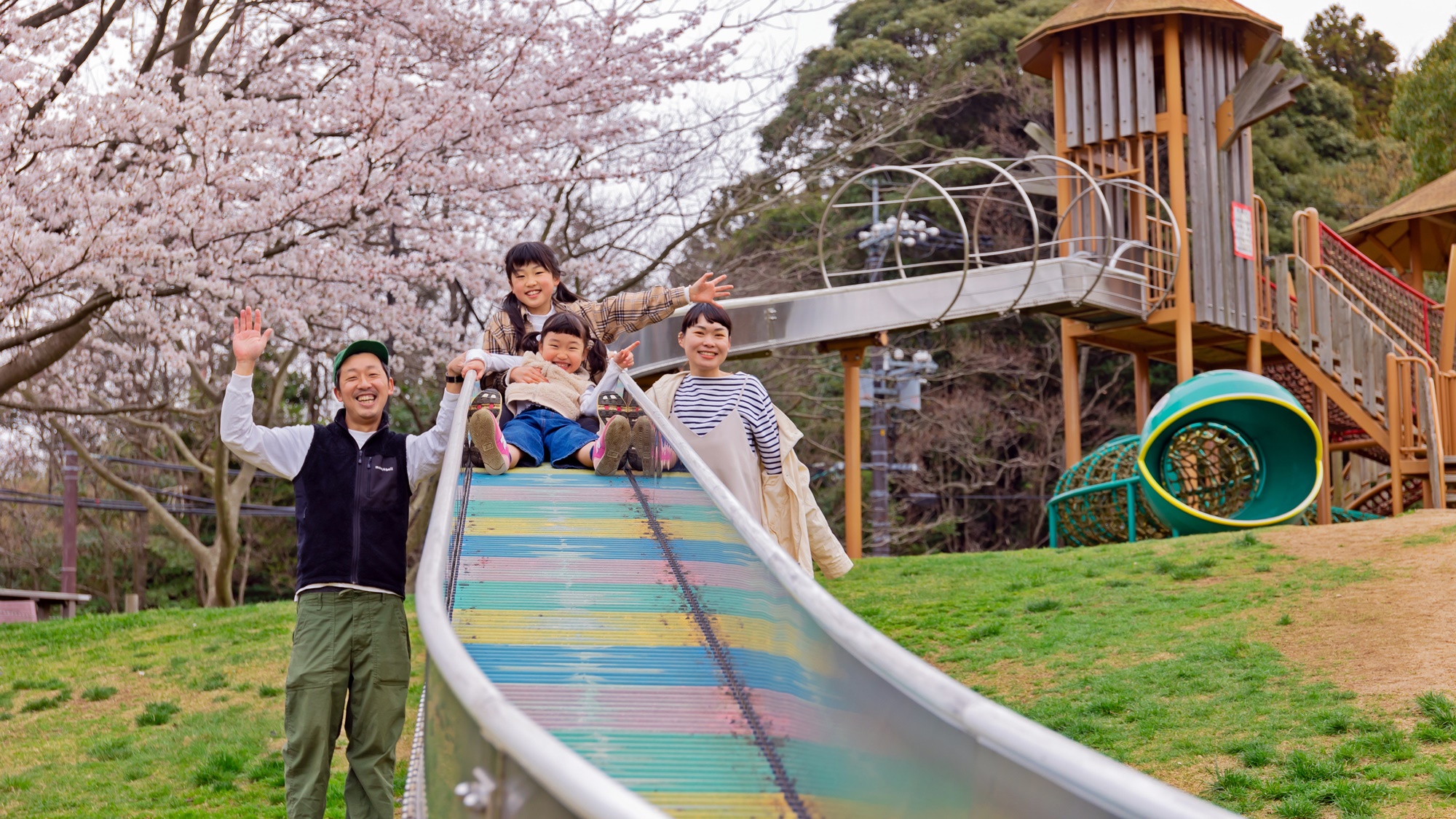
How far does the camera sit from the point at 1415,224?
62.0 ft

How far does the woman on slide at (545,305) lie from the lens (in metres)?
6.74

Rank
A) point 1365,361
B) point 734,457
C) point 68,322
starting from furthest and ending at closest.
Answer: point 1365,361
point 68,322
point 734,457

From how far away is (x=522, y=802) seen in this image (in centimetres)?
198

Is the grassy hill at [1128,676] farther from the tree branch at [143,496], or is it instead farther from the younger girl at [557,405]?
the tree branch at [143,496]

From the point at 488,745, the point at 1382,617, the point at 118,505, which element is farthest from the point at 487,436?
the point at 118,505

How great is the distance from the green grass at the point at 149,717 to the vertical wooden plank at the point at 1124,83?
1022 centimetres

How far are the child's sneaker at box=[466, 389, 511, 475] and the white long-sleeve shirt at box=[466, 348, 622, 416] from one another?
0.23m

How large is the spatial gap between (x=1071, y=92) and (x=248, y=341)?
44.3 ft

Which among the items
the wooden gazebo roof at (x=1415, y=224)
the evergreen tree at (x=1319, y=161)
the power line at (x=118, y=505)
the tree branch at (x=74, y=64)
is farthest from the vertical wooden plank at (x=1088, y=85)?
the power line at (x=118, y=505)

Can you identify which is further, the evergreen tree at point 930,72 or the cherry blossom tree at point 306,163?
the evergreen tree at point 930,72

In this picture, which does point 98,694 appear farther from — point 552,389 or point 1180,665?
point 1180,665

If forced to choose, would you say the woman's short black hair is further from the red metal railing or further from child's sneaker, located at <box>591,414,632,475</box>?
the red metal railing

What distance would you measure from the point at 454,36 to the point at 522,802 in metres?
11.6

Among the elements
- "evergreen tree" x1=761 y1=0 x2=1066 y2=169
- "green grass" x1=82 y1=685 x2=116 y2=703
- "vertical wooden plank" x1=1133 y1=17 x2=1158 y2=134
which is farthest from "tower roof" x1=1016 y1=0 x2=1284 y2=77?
"green grass" x1=82 y1=685 x2=116 y2=703
